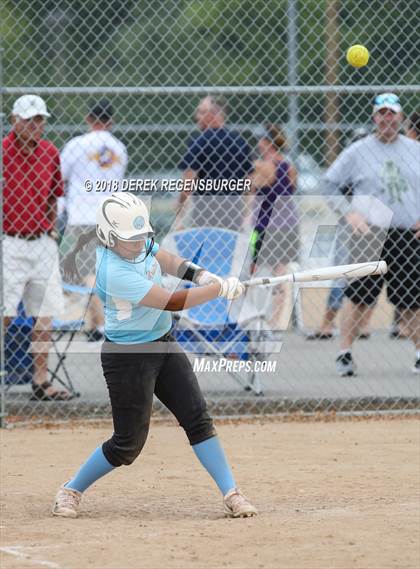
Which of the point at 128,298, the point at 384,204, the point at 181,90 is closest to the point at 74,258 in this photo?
the point at 181,90

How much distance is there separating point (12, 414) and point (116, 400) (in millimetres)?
3006

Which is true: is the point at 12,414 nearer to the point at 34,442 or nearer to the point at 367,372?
the point at 34,442

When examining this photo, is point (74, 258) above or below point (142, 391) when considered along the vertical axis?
above

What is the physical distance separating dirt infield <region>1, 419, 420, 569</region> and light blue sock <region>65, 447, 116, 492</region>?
0.56 ft

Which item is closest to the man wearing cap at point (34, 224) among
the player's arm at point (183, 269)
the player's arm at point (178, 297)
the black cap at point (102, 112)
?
the black cap at point (102, 112)

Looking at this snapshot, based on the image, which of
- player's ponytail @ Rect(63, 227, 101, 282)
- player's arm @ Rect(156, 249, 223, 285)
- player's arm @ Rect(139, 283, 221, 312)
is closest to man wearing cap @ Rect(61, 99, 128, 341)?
player's ponytail @ Rect(63, 227, 101, 282)

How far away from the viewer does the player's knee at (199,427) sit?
18.4 ft

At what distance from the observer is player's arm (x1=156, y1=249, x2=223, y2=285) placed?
5654 millimetres

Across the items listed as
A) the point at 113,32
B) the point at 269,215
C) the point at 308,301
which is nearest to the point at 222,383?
the point at 269,215

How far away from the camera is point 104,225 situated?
17.8ft

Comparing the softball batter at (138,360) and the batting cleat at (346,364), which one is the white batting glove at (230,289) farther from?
the batting cleat at (346,364)

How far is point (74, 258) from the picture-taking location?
337 inches

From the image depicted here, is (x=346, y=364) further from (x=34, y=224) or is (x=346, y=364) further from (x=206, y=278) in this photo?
(x=206, y=278)

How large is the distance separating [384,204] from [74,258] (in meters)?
2.44
